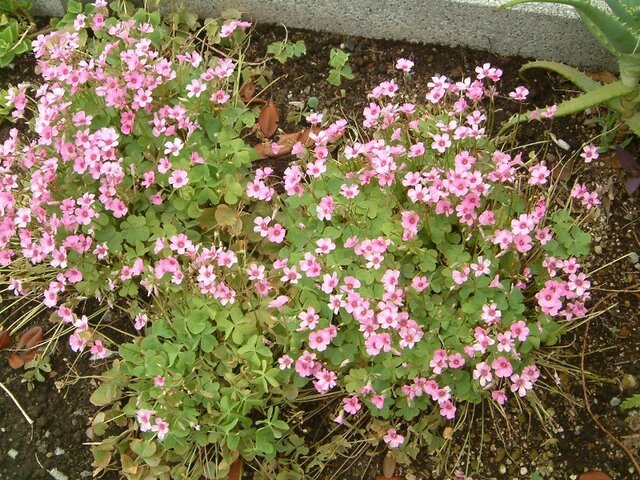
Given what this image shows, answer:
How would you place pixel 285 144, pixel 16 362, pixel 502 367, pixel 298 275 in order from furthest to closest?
pixel 285 144 → pixel 16 362 → pixel 298 275 → pixel 502 367

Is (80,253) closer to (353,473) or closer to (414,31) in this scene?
(353,473)

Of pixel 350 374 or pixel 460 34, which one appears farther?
pixel 460 34

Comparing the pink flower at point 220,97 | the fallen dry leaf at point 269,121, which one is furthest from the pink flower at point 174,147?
the fallen dry leaf at point 269,121

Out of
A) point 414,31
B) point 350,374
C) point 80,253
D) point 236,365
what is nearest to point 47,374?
point 80,253

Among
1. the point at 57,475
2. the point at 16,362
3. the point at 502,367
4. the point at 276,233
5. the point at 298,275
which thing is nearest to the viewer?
the point at 502,367

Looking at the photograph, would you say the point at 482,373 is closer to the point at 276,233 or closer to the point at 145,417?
the point at 276,233

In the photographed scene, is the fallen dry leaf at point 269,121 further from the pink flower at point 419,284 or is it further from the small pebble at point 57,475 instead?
the small pebble at point 57,475

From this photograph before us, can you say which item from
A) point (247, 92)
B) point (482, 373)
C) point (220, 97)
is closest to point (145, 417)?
point (482, 373)
